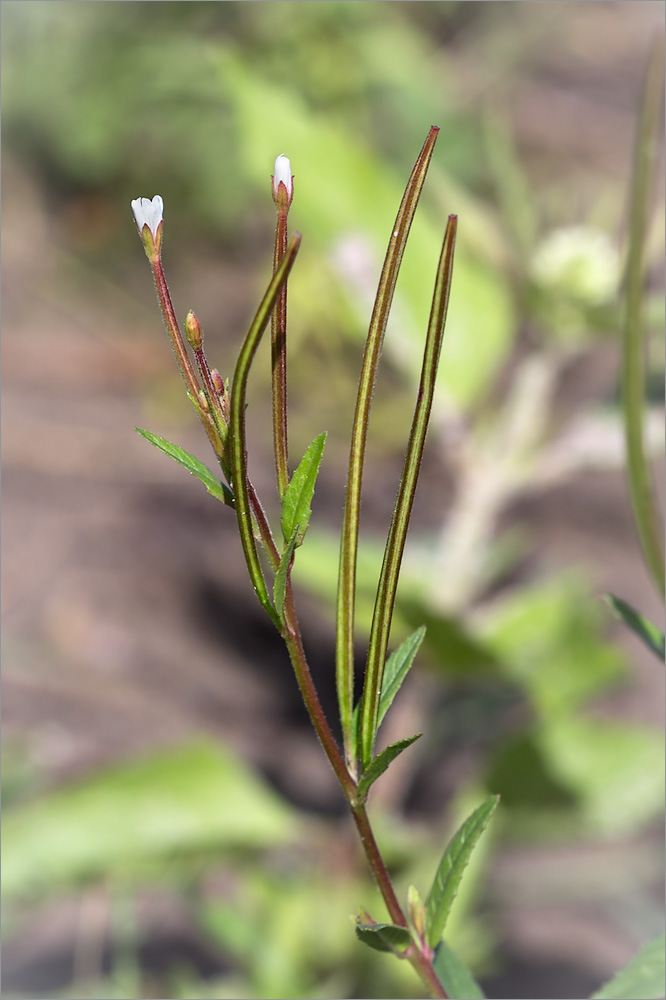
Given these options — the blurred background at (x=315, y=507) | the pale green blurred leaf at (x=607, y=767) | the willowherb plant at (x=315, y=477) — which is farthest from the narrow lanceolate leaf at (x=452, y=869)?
the pale green blurred leaf at (x=607, y=767)

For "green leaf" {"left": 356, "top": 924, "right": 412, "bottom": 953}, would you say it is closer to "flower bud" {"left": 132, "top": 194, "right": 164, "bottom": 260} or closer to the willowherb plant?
the willowherb plant

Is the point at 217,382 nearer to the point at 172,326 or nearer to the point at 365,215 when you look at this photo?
the point at 172,326

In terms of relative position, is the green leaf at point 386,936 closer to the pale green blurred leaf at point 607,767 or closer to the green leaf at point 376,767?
the green leaf at point 376,767

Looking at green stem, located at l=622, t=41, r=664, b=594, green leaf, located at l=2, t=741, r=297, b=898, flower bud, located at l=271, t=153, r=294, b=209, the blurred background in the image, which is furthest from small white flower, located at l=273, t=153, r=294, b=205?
green leaf, located at l=2, t=741, r=297, b=898

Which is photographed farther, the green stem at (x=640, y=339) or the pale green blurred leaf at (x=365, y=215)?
the pale green blurred leaf at (x=365, y=215)

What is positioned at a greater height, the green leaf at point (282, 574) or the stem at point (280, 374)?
the stem at point (280, 374)

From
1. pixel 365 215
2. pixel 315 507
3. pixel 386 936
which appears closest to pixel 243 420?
pixel 386 936
